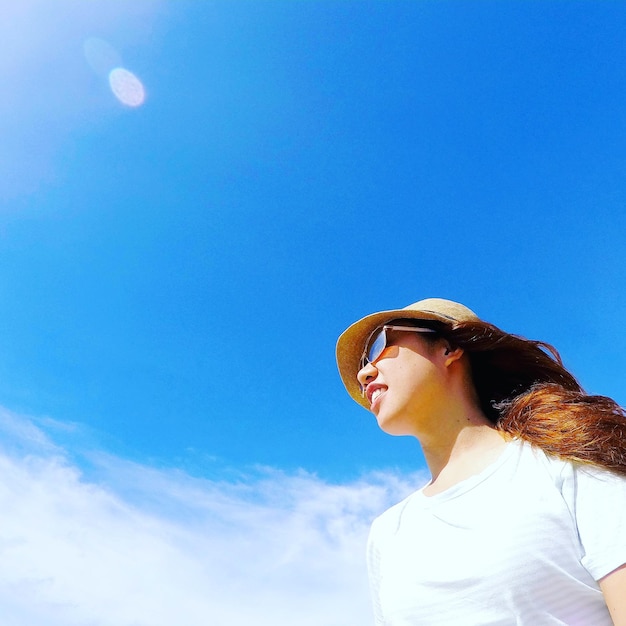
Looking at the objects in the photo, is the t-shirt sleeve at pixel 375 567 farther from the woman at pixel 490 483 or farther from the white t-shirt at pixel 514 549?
the white t-shirt at pixel 514 549

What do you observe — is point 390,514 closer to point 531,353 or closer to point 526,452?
point 526,452

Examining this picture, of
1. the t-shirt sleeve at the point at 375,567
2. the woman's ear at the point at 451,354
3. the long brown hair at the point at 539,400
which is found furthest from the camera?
the woman's ear at the point at 451,354

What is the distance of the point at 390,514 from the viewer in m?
3.67

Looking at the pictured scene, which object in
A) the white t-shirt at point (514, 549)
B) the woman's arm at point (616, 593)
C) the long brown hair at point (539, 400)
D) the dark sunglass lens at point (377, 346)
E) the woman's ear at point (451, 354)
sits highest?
the dark sunglass lens at point (377, 346)

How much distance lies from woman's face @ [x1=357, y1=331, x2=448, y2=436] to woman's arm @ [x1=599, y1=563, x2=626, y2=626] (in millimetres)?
1386

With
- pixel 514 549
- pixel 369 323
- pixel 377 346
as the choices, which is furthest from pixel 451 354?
pixel 514 549

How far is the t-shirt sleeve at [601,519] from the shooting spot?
243 centimetres

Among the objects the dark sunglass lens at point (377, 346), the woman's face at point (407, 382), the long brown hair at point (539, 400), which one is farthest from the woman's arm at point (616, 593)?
the dark sunglass lens at point (377, 346)

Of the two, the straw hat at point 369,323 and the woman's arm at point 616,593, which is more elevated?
the straw hat at point 369,323

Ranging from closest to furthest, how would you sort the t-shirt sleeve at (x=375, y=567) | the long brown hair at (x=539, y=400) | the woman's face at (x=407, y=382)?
the long brown hair at (x=539, y=400) → the t-shirt sleeve at (x=375, y=567) → the woman's face at (x=407, y=382)

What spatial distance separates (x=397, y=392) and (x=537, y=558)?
53.1 inches

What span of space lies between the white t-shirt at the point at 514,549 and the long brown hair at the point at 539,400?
0.11m

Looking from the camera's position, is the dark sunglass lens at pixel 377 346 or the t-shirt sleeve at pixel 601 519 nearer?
the t-shirt sleeve at pixel 601 519

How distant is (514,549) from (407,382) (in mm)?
1286
